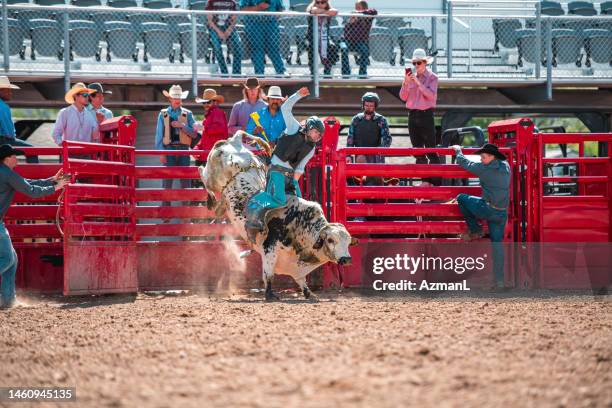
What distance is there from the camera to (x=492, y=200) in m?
12.0

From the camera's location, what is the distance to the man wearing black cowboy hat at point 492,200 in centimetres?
1191

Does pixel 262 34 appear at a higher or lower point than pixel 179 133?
higher

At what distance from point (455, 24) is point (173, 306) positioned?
29.5ft

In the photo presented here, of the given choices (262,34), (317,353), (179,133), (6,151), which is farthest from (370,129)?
(317,353)

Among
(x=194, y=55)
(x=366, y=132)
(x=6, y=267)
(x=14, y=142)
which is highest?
(x=194, y=55)

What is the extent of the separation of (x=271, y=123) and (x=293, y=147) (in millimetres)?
1522

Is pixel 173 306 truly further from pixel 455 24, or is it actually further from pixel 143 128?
pixel 455 24

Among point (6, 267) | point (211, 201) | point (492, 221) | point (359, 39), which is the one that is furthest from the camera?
point (359, 39)

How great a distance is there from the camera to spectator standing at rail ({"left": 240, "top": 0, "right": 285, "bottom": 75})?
15.6 metres

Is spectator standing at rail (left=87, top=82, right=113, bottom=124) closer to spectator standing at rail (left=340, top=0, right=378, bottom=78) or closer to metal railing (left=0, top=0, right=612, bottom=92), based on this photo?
metal railing (left=0, top=0, right=612, bottom=92)

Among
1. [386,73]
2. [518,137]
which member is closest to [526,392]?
[518,137]

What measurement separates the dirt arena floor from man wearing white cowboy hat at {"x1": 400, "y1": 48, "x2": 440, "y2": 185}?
347 centimetres

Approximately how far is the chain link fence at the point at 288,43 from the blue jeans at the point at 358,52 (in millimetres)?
16

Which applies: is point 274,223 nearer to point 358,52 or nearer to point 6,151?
point 6,151
